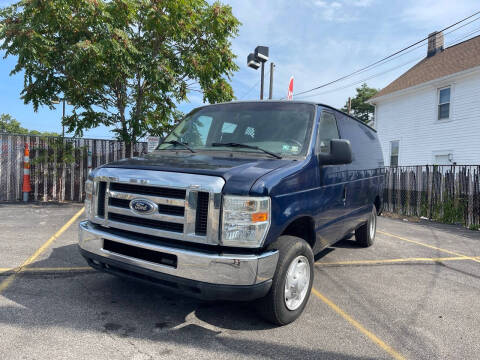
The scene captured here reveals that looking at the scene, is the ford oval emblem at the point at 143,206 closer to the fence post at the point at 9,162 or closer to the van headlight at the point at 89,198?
the van headlight at the point at 89,198

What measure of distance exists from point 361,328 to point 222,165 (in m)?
1.94

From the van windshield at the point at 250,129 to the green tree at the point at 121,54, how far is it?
17.8 feet

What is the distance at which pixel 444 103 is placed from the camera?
16.5 meters

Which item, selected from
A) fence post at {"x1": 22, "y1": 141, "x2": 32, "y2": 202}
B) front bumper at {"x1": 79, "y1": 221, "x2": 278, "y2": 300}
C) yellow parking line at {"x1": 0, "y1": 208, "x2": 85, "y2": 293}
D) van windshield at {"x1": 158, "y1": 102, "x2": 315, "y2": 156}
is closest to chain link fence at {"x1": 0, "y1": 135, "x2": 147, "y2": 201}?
fence post at {"x1": 22, "y1": 141, "x2": 32, "y2": 202}

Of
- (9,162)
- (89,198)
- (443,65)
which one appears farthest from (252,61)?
(443,65)

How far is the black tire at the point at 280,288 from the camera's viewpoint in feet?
9.51

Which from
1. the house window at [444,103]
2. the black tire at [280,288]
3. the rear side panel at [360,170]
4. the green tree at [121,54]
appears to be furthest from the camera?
the house window at [444,103]

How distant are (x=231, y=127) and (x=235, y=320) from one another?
211 cm

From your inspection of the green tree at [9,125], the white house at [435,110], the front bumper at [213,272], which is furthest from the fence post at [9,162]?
the green tree at [9,125]

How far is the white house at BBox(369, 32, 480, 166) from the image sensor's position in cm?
1510

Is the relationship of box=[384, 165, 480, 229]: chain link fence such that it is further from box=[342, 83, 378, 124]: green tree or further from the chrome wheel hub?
box=[342, 83, 378, 124]: green tree

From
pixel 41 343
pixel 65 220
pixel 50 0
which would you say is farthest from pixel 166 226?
pixel 50 0

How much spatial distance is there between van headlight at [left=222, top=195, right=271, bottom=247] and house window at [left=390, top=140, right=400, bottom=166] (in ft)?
61.4

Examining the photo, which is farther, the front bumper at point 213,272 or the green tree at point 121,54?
the green tree at point 121,54
